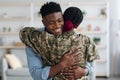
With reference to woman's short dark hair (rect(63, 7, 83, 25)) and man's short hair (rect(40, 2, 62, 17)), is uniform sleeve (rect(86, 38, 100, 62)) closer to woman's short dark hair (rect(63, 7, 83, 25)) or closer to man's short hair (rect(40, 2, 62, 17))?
woman's short dark hair (rect(63, 7, 83, 25))

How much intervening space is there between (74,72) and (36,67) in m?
0.17

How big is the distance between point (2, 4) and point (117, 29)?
2.87 m

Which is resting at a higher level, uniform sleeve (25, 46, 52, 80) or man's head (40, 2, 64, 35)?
man's head (40, 2, 64, 35)

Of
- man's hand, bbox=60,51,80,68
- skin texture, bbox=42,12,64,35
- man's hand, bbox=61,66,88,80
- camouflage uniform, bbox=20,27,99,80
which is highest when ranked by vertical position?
skin texture, bbox=42,12,64,35

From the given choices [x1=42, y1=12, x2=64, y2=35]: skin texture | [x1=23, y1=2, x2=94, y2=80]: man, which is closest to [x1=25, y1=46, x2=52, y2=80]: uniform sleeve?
[x1=23, y1=2, x2=94, y2=80]: man

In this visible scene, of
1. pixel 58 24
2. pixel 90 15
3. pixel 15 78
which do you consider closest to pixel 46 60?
pixel 58 24

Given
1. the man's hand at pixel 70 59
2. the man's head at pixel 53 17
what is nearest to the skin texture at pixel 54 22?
the man's head at pixel 53 17

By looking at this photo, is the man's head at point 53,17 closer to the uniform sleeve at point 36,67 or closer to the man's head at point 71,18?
the man's head at point 71,18

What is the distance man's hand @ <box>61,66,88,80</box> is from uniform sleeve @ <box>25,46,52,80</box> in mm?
83

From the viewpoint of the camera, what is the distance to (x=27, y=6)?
654 centimetres

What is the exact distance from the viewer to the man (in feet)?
3.82

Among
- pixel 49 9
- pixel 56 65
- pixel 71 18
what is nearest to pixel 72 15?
pixel 71 18

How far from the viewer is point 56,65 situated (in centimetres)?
117

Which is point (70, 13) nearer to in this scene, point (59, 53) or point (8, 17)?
point (59, 53)
